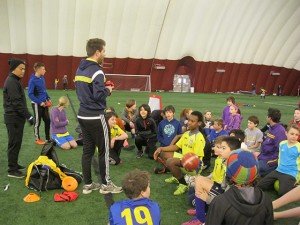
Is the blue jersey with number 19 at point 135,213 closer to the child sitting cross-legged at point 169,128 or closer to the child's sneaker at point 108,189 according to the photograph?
the child's sneaker at point 108,189

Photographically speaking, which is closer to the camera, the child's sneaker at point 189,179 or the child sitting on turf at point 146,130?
the child's sneaker at point 189,179

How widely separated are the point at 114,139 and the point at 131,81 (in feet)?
75.6

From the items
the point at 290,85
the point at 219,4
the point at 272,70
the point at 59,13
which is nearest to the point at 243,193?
the point at 59,13

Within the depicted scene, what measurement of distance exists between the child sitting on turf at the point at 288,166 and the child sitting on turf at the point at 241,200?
3301 millimetres

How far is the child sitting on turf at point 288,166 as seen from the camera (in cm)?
566

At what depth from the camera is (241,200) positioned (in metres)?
2.60

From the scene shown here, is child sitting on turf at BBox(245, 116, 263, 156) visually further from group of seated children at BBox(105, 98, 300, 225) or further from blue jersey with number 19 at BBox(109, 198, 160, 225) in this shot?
blue jersey with number 19 at BBox(109, 198, 160, 225)

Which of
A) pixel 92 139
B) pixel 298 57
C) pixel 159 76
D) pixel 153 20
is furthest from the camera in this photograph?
pixel 298 57

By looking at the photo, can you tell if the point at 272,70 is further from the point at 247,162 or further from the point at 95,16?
the point at 247,162

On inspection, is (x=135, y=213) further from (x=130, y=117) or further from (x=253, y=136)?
(x=130, y=117)

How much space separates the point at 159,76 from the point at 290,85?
1686cm

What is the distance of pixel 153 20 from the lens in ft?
93.4

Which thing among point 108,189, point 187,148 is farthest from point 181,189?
point 108,189

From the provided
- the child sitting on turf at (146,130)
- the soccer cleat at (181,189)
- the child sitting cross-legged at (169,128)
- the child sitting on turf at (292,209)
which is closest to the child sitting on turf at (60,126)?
the child sitting on turf at (146,130)
